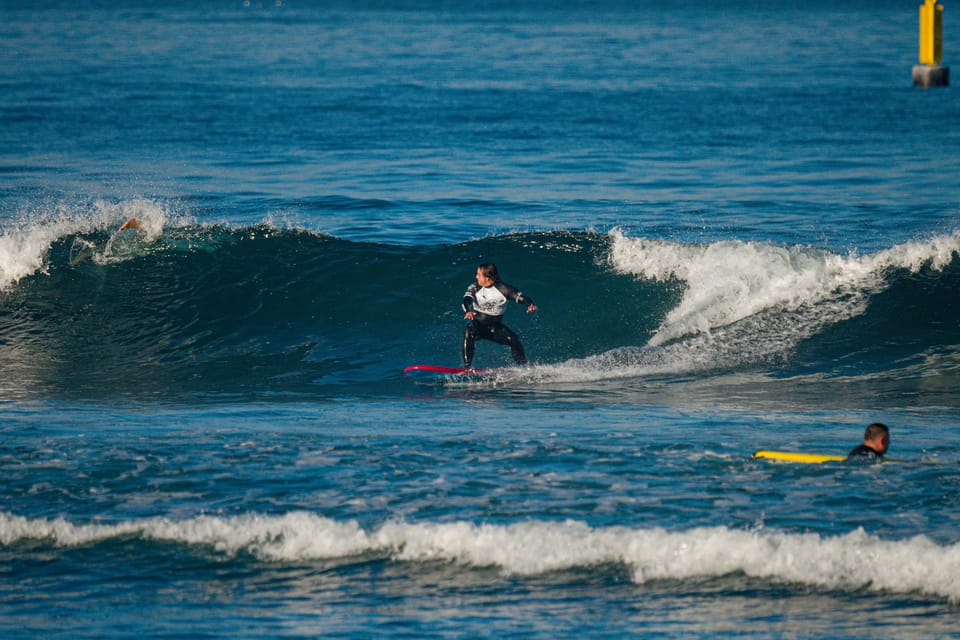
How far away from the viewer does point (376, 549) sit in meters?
8.66

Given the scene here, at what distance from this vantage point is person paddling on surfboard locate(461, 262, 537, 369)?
14328 millimetres

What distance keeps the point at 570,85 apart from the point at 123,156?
22793mm

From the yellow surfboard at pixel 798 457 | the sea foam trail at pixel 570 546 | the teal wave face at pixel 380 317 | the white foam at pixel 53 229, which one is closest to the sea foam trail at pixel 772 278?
the teal wave face at pixel 380 317

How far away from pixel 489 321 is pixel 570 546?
6.16m

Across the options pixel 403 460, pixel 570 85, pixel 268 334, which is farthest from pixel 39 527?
pixel 570 85

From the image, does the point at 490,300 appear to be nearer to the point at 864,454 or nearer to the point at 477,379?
the point at 477,379

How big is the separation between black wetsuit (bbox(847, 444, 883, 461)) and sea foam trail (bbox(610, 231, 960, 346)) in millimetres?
6375

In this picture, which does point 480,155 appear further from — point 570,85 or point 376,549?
point 376,549

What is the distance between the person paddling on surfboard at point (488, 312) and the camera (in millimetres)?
14328

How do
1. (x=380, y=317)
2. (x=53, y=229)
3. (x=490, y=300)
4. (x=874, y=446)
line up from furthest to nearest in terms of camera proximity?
(x=53, y=229) < (x=380, y=317) < (x=490, y=300) < (x=874, y=446)

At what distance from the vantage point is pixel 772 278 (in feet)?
57.6

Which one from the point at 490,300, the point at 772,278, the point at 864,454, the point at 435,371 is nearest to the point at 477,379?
the point at 435,371

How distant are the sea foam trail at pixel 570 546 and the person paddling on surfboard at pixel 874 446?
1504mm

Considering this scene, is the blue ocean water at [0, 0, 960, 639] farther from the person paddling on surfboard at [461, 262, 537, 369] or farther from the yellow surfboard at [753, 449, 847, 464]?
the person paddling on surfboard at [461, 262, 537, 369]
